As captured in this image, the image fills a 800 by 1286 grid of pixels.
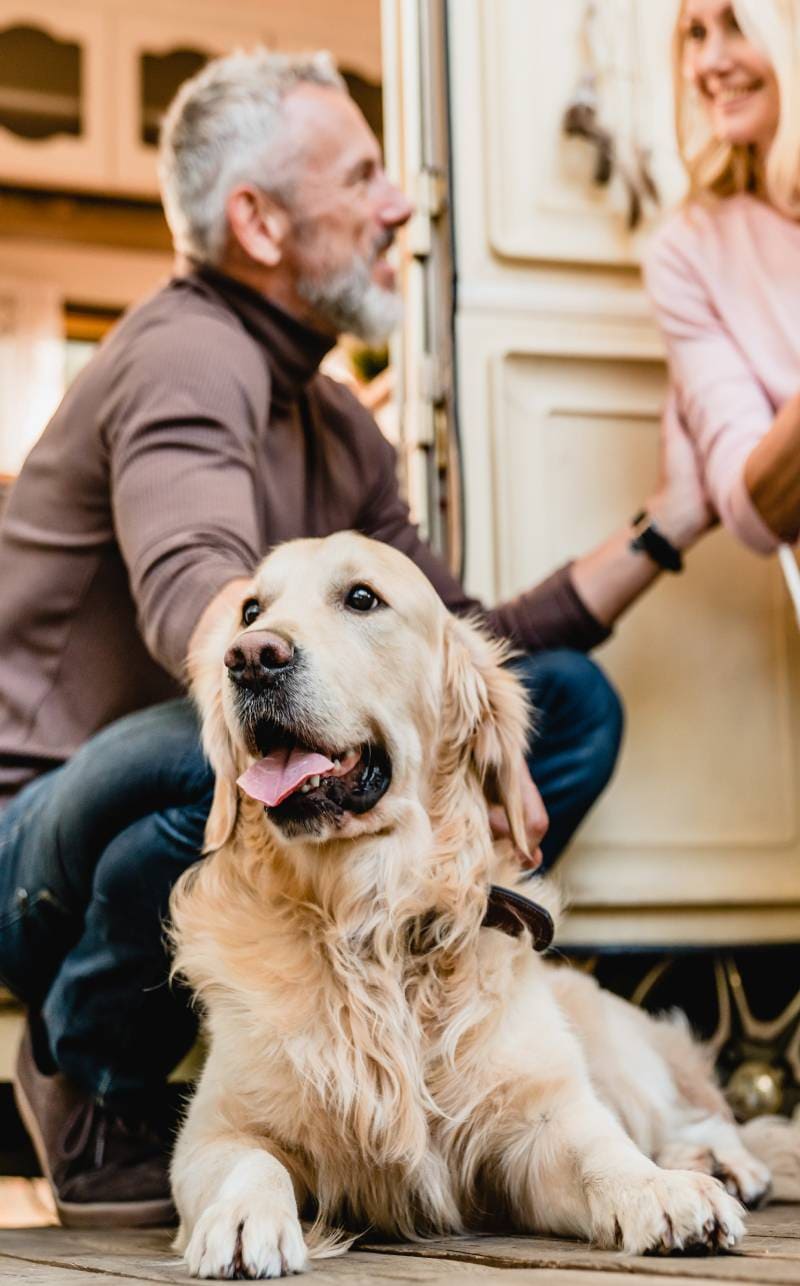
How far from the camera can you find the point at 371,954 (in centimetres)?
135

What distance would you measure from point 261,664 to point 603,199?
135cm

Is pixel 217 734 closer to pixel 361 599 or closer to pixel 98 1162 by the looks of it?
pixel 361 599

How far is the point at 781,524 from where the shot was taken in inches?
75.7

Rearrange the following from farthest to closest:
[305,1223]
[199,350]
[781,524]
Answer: [781,524]
[199,350]
[305,1223]

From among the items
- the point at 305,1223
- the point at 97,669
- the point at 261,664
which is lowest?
the point at 305,1223

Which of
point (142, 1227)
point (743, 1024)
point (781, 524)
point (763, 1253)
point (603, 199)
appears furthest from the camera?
point (603, 199)

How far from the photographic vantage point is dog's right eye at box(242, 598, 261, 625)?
1.43m

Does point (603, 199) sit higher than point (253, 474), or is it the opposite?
point (603, 199)

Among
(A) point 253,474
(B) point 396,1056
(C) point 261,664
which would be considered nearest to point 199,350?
(A) point 253,474

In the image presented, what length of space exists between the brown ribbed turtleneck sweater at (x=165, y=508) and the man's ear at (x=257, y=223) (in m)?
0.09

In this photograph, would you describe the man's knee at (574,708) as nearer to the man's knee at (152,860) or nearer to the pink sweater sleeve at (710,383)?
the pink sweater sleeve at (710,383)

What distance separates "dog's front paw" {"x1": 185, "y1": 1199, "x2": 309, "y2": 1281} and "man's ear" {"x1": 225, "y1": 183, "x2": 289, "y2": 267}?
140 cm

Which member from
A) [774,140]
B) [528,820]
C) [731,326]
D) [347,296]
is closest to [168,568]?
[528,820]

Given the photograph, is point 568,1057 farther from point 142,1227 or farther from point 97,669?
point 97,669
